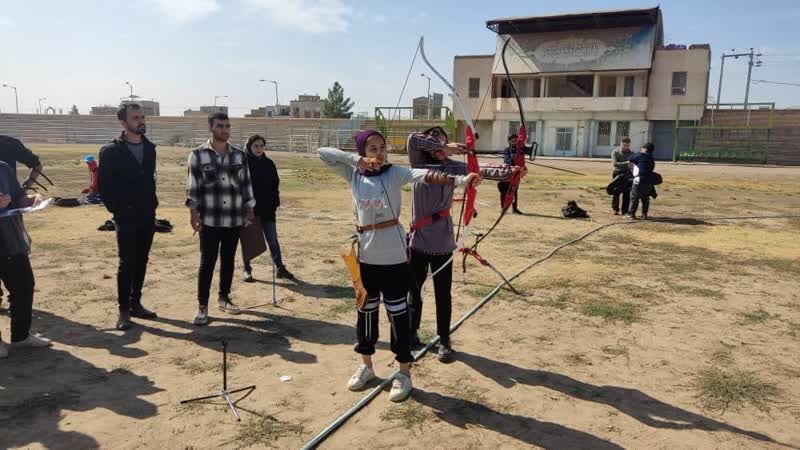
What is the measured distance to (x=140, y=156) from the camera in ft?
18.1

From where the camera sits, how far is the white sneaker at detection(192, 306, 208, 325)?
219 inches

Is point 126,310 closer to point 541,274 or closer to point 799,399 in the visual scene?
point 541,274

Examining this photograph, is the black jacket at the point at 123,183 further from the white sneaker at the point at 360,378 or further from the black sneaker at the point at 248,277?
the white sneaker at the point at 360,378

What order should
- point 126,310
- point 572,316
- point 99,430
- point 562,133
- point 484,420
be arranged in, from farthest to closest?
point 562,133
point 572,316
point 126,310
point 484,420
point 99,430

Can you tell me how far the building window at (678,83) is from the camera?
134 feet

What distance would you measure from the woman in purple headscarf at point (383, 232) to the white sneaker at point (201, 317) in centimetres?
225

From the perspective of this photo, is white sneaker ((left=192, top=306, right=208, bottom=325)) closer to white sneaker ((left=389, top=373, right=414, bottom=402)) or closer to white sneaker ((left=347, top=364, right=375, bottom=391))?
white sneaker ((left=347, top=364, right=375, bottom=391))

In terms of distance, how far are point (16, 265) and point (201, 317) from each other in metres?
1.65

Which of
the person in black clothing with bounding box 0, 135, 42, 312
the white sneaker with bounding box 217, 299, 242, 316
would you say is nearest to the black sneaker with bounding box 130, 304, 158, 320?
the white sneaker with bounding box 217, 299, 242, 316

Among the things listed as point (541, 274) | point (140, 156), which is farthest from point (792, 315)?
point (140, 156)

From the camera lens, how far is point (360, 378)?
Answer: 4199 mm

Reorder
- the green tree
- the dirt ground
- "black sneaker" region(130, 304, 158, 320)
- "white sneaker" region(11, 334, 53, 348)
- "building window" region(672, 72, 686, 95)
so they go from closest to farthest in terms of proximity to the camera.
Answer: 1. the dirt ground
2. "white sneaker" region(11, 334, 53, 348)
3. "black sneaker" region(130, 304, 158, 320)
4. "building window" region(672, 72, 686, 95)
5. the green tree

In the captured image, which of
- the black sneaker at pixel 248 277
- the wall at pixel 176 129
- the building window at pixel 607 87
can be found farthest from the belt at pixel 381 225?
the building window at pixel 607 87

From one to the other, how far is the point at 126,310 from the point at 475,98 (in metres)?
44.1
